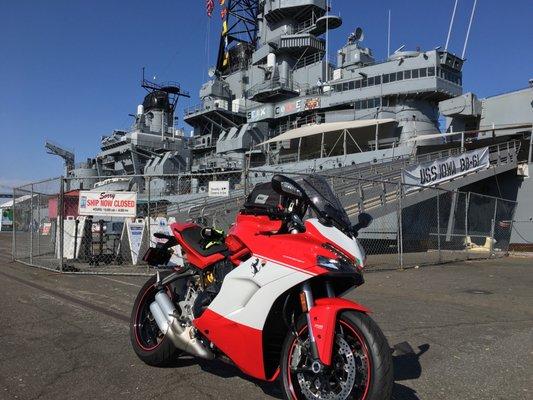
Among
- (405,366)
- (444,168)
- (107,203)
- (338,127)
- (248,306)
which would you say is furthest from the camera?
(338,127)

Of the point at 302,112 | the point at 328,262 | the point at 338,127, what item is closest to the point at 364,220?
the point at 328,262

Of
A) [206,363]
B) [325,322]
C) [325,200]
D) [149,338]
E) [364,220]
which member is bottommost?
[206,363]

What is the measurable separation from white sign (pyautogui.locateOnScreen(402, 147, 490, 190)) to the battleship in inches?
154

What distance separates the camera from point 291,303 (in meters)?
3.31

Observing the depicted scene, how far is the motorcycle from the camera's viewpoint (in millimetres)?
2916

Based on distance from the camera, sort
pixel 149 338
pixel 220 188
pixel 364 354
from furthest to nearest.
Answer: pixel 220 188, pixel 149 338, pixel 364 354

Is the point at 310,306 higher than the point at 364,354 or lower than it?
higher

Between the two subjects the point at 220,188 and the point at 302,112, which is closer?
the point at 220,188

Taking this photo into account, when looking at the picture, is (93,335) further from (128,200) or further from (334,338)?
(128,200)

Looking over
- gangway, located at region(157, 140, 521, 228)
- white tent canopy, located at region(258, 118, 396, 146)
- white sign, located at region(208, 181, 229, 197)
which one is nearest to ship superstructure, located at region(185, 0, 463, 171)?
white tent canopy, located at region(258, 118, 396, 146)

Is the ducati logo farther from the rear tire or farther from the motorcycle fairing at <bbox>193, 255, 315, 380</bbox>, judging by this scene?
the rear tire

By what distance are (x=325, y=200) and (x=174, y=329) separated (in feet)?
5.39

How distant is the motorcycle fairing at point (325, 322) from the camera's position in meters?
2.89

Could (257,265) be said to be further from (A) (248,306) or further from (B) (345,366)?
(B) (345,366)
